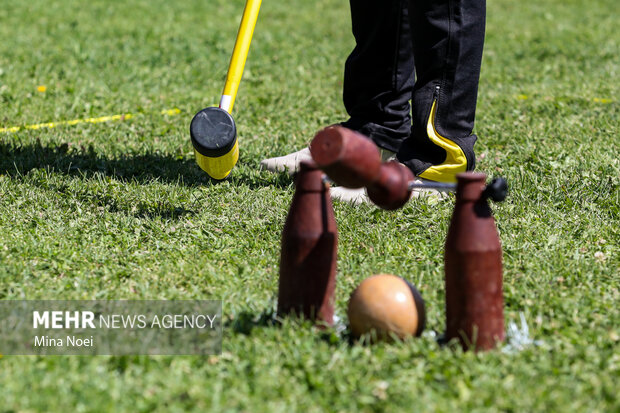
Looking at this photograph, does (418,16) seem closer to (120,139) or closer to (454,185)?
(454,185)

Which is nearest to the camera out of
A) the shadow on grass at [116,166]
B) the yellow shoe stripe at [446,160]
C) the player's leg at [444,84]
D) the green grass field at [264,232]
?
the green grass field at [264,232]

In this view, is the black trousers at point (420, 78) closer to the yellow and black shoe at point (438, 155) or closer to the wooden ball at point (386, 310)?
the yellow and black shoe at point (438, 155)

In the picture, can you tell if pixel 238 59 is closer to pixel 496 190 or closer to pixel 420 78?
pixel 420 78

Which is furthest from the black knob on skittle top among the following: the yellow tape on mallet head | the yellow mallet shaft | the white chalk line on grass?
the white chalk line on grass

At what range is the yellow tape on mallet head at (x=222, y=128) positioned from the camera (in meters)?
3.21

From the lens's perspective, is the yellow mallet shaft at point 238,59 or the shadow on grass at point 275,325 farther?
the yellow mallet shaft at point 238,59

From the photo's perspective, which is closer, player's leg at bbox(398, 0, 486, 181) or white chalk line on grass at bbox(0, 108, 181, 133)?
player's leg at bbox(398, 0, 486, 181)

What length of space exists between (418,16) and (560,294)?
1389 millimetres

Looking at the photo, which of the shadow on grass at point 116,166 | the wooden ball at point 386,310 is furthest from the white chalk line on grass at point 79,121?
the wooden ball at point 386,310

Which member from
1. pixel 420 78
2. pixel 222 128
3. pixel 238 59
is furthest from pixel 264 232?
pixel 420 78

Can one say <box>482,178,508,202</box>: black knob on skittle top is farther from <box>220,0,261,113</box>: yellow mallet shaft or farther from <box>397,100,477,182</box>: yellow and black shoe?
<box>220,0,261,113</box>: yellow mallet shaft

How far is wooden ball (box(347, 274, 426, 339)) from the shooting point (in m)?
2.05

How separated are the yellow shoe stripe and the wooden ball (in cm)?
131

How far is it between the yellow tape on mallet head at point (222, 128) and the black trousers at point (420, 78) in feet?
2.16
